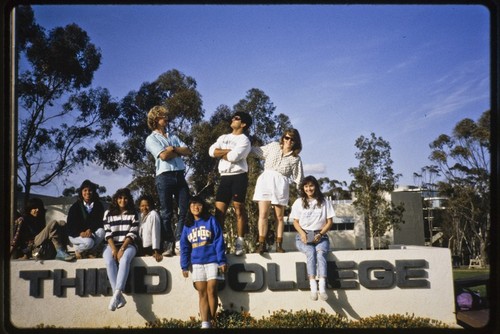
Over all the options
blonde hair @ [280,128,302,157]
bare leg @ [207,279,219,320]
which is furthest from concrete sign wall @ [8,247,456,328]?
blonde hair @ [280,128,302,157]

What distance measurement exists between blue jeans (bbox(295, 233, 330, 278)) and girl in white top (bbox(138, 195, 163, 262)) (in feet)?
5.09

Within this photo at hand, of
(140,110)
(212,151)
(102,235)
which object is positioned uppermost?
(140,110)

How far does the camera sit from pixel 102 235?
5.12 metres

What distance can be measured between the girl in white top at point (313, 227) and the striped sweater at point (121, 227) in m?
1.73

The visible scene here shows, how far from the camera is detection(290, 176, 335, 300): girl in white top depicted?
4781 millimetres

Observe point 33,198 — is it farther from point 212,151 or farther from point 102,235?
point 212,151

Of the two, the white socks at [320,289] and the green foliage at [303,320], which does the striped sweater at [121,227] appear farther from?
the white socks at [320,289]

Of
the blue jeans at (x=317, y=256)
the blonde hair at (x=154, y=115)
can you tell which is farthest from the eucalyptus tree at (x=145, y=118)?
the blue jeans at (x=317, y=256)

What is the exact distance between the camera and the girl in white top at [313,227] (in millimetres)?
4781

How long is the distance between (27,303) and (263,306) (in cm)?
241

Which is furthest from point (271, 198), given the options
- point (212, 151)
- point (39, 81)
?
point (39, 81)
